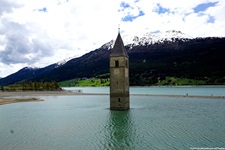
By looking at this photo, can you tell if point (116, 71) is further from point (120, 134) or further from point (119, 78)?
point (120, 134)

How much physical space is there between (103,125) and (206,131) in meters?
14.3

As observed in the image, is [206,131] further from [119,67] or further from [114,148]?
[119,67]

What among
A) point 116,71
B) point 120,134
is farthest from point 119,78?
point 120,134

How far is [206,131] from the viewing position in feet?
99.2

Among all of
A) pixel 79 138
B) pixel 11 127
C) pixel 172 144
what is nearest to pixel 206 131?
pixel 172 144

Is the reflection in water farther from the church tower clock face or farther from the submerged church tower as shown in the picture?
the church tower clock face

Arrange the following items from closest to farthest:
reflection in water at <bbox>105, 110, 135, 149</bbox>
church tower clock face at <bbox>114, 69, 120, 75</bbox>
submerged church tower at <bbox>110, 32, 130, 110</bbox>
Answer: reflection in water at <bbox>105, 110, 135, 149</bbox> < submerged church tower at <bbox>110, 32, 130, 110</bbox> < church tower clock face at <bbox>114, 69, 120, 75</bbox>

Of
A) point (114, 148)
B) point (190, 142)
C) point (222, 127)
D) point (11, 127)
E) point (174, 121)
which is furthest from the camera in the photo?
point (174, 121)

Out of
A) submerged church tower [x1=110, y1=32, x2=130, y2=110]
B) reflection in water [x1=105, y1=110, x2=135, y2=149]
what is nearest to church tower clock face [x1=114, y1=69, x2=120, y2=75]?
submerged church tower [x1=110, y1=32, x2=130, y2=110]

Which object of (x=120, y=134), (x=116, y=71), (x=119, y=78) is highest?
(x=116, y=71)

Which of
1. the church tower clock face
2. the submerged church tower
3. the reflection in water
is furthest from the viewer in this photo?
the church tower clock face

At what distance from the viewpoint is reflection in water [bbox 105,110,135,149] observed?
24719 mm

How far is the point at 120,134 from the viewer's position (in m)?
29.7

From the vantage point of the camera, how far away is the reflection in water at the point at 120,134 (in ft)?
81.1
